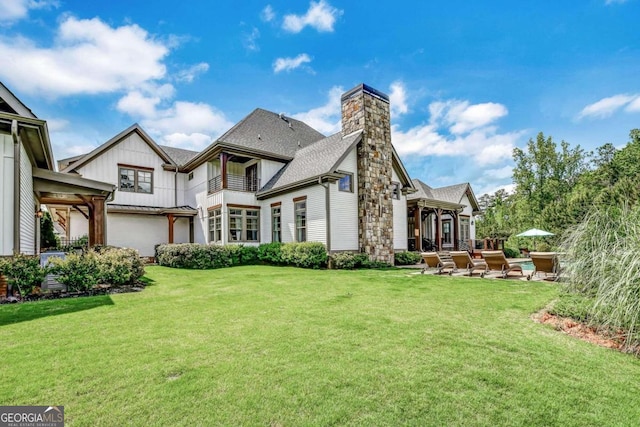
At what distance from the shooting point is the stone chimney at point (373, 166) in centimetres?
1587

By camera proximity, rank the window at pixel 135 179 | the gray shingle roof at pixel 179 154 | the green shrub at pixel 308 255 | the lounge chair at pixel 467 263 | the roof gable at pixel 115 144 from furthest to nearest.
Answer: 1. the gray shingle roof at pixel 179 154
2. the window at pixel 135 179
3. the roof gable at pixel 115 144
4. the green shrub at pixel 308 255
5. the lounge chair at pixel 467 263

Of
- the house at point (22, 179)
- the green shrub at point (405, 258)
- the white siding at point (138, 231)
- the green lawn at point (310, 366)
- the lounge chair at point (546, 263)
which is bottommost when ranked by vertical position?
the green shrub at point (405, 258)

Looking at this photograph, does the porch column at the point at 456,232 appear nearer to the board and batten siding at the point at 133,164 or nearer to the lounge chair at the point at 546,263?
the lounge chair at the point at 546,263

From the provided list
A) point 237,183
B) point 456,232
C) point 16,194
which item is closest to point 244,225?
point 237,183

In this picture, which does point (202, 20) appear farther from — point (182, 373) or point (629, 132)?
point (629, 132)

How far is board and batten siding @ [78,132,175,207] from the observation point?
18.5 meters

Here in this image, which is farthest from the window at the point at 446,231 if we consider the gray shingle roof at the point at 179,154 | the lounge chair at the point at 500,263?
the gray shingle roof at the point at 179,154

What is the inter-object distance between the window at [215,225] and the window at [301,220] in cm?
444

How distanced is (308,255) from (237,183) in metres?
7.28

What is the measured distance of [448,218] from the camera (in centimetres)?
2652

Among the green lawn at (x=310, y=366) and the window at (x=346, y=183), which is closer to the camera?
the green lawn at (x=310, y=366)

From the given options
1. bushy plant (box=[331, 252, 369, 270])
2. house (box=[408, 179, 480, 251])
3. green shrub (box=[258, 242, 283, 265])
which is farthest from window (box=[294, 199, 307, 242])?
house (box=[408, 179, 480, 251])

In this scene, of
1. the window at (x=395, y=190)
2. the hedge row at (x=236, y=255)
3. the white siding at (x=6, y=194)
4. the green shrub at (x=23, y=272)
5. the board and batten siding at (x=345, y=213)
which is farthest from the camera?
the window at (x=395, y=190)

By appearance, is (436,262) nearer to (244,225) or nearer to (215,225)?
(244,225)
